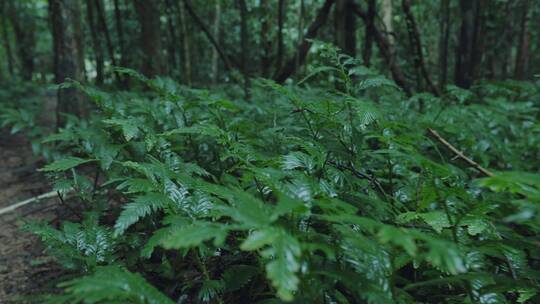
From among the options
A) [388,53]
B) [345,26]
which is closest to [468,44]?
[388,53]

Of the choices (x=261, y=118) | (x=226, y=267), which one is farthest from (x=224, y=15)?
(x=226, y=267)

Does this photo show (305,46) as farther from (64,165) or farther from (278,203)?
(278,203)

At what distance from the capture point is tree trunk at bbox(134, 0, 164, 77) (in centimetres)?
543

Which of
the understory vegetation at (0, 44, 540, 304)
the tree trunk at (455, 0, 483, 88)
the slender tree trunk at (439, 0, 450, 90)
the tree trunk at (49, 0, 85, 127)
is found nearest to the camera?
the understory vegetation at (0, 44, 540, 304)

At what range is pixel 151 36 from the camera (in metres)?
5.46

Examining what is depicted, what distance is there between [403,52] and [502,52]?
221 centimetres

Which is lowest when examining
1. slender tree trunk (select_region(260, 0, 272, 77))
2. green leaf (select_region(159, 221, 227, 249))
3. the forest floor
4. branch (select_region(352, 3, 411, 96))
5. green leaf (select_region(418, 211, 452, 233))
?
the forest floor

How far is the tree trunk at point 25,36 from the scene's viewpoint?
12266 mm

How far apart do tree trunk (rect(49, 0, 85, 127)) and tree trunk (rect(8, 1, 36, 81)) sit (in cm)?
891

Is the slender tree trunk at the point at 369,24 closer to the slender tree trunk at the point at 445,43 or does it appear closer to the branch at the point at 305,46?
the branch at the point at 305,46

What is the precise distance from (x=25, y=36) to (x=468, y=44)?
12.3 m

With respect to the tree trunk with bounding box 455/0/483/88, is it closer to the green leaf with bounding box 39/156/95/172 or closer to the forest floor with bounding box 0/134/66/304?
the forest floor with bounding box 0/134/66/304

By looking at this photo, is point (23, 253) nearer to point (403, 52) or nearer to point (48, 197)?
point (48, 197)

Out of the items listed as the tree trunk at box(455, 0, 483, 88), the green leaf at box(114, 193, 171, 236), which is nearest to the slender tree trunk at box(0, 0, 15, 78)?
the tree trunk at box(455, 0, 483, 88)
